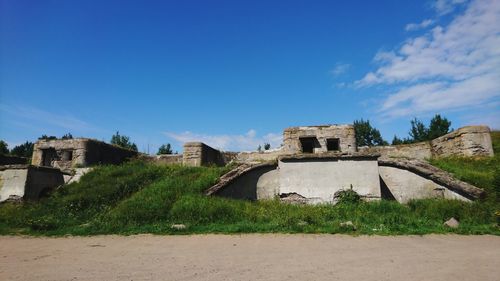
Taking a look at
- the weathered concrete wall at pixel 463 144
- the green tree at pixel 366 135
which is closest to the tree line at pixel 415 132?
the green tree at pixel 366 135

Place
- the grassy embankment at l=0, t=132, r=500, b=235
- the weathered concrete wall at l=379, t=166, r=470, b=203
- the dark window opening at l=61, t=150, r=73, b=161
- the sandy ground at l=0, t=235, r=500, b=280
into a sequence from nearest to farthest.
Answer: the sandy ground at l=0, t=235, r=500, b=280, the grassy embankment at l=0, t=132, r=500, b=235, the weathered concrete wall at l=379, t=166, r=470, b=203, the dark window opening at l=61, t=150, r=73, b=161

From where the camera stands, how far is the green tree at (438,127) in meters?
33.0

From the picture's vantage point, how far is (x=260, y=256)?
539 centimetres

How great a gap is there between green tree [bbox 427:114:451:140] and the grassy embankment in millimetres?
24996

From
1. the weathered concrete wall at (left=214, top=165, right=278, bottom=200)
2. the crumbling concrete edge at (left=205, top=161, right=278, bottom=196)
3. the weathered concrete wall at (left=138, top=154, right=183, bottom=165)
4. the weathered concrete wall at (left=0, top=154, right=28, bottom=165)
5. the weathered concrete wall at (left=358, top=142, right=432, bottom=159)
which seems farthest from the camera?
the weathered concrete wall at (left=138, top=154, right=183, bottom=165)

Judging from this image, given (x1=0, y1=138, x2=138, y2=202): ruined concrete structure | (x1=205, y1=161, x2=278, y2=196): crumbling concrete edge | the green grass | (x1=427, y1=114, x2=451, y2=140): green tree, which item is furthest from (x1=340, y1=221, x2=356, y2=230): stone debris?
(x1=427, y1=114, x2=451, y2=140): green tree

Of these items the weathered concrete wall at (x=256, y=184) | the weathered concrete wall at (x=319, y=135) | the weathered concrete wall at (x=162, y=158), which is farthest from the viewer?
the weathered concrete wall at (x=162, y=158)

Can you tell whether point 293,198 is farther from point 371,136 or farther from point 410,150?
point 371,136

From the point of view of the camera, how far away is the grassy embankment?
7.73 m

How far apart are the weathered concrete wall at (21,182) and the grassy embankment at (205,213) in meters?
0.47

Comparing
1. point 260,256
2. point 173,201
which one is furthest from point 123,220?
point 260,256

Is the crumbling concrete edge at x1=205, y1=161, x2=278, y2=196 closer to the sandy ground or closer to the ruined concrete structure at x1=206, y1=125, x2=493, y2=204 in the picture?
the ruined concrete structure at x1=206, y1=125, x2=493, y2=204

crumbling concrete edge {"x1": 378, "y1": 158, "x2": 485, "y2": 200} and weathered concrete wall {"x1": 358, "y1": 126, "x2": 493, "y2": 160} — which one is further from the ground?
weathered concrete wall {"x1": 358, "y1": 126, "x2": 493, "y2": 160}

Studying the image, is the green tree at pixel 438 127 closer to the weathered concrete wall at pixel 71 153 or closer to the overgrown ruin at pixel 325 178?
the overgrown ruin at pixel 325 178
